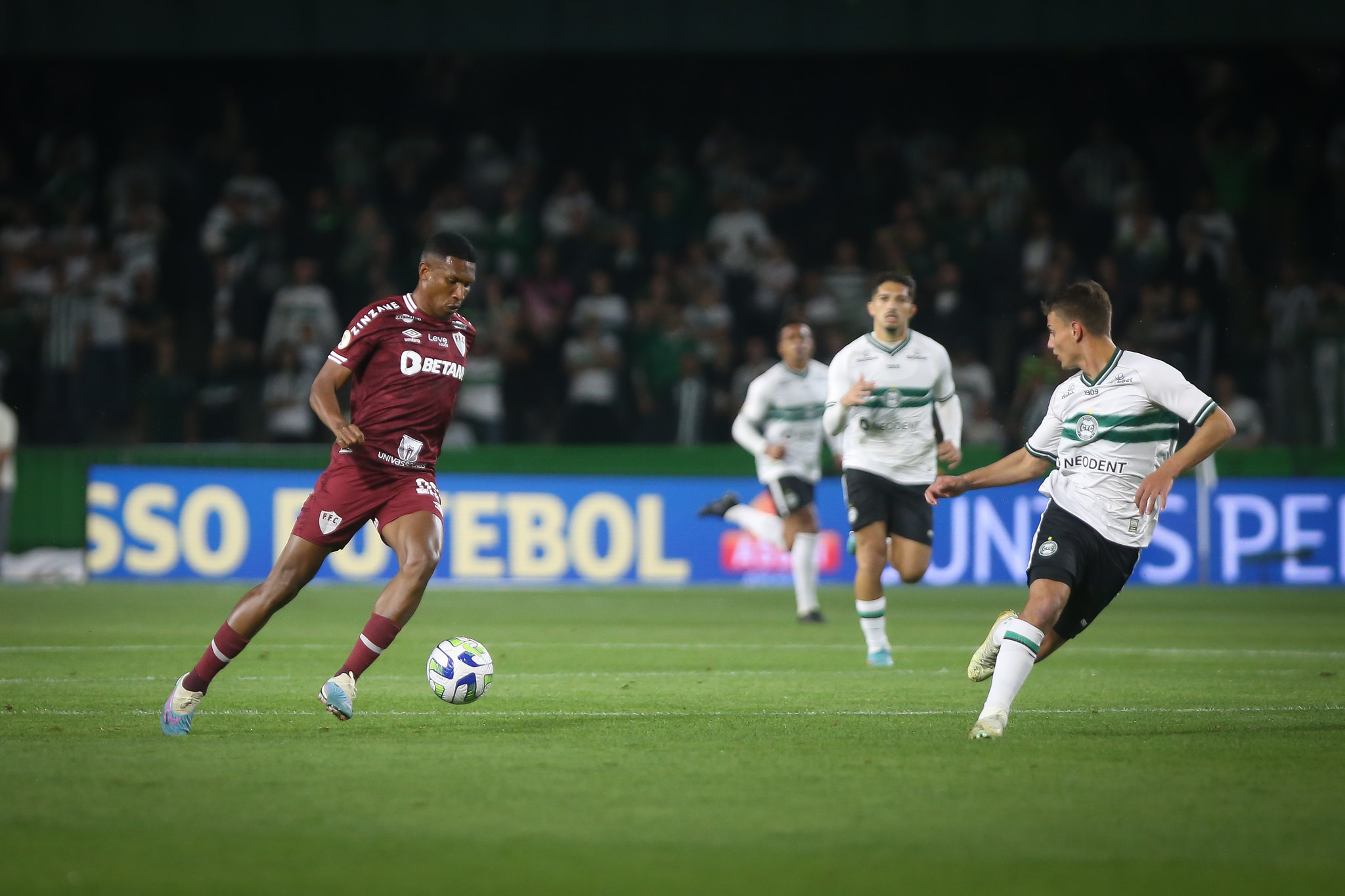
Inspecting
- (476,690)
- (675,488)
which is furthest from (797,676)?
(675,488)

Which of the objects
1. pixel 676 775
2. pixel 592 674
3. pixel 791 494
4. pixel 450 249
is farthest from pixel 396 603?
pixel 791 494

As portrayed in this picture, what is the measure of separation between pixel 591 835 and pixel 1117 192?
18.6 metres

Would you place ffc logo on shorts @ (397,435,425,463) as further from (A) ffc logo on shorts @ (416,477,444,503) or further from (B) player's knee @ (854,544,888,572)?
(B) player's knee @ (854,544,888,572)

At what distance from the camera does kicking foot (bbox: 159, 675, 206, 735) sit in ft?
22.5

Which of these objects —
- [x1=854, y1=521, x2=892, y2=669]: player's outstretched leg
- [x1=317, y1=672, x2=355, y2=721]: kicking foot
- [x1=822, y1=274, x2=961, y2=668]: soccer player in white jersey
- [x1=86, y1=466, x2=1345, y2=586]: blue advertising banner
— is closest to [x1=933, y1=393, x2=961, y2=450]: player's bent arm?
[x1=822, y1=274, x2=961, y2=668]: soccer player in white jersey

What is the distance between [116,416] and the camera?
19.0m

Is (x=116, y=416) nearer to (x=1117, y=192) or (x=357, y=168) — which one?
(x=357, y=168)

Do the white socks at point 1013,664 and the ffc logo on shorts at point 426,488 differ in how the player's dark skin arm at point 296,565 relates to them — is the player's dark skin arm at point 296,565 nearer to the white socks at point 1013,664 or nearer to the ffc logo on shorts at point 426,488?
the ffc logo on shorts at point 426,488

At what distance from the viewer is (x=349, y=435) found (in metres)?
7.15

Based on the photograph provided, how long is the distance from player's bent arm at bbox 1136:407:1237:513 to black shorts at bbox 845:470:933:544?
3637 millimetres

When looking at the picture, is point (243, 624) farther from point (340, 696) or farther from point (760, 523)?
point (760, 523)

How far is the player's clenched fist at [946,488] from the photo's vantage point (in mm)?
7324

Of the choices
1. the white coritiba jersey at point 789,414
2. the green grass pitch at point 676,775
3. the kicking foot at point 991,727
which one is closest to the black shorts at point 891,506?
the green grass pitch at point 676,775

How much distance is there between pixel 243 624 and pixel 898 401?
493 centimetres
